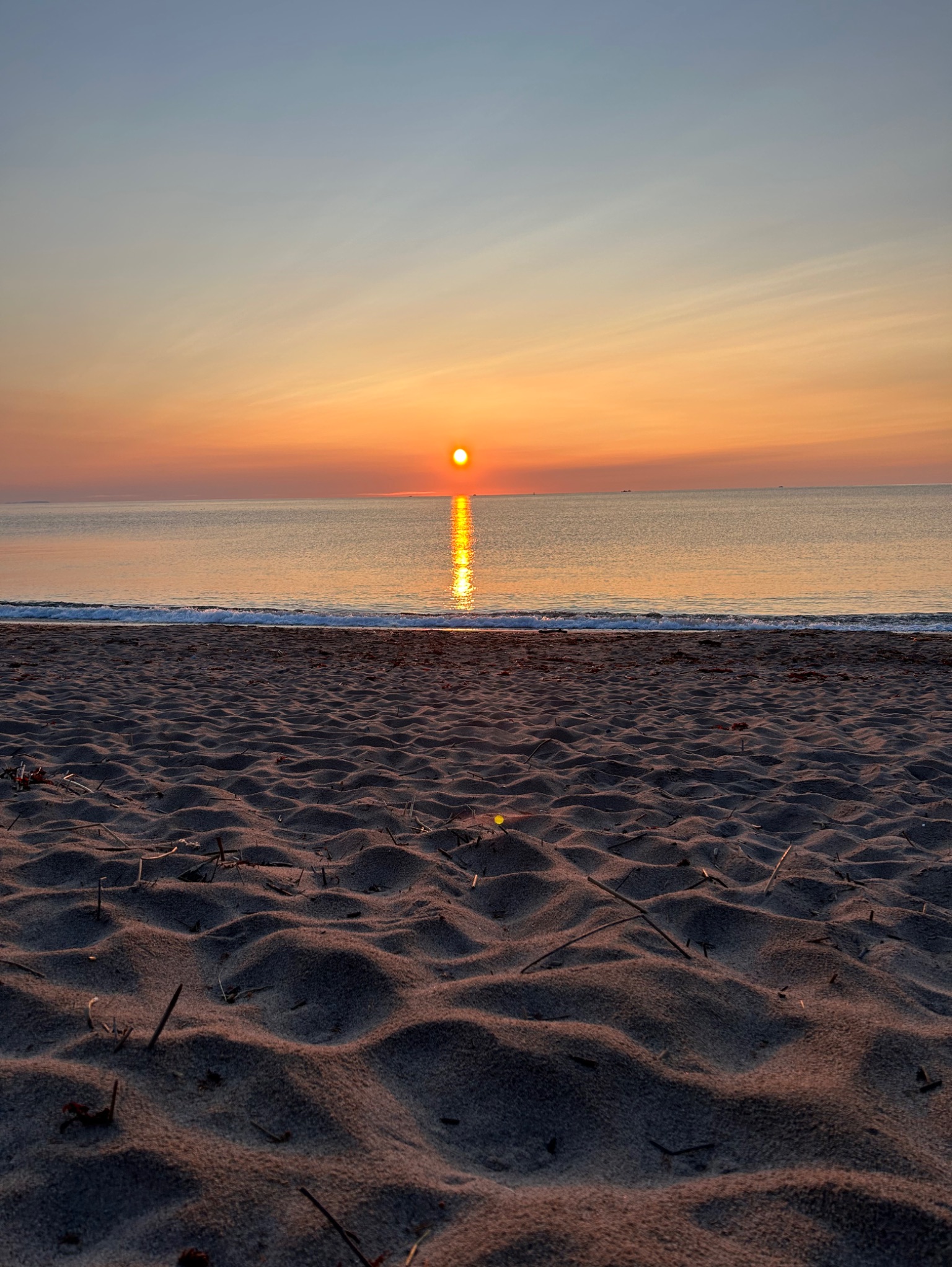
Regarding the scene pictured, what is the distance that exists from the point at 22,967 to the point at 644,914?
7.33ft

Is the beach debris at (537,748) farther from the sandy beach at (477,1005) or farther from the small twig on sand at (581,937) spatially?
the small twig on sand at (581,937)

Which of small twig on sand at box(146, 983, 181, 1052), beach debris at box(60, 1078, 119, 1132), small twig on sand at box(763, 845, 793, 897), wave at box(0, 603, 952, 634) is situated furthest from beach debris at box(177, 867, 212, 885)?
wave at box(0, 603, 952, 634)

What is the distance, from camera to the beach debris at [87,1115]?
1816mm

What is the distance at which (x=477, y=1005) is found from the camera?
7.88 feet

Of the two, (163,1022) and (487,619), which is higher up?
(487,619)

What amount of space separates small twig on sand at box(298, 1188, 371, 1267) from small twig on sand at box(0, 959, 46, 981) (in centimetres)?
135

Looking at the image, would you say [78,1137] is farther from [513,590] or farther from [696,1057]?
[513,590]

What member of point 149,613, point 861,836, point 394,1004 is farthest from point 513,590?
point 394,1004

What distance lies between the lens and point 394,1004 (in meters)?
2.42

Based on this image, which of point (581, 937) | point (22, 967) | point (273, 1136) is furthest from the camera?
point (581, 937)

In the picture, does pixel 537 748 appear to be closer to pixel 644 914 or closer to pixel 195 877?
pixel 644 914

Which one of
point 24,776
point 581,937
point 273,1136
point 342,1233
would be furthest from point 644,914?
point 24,776

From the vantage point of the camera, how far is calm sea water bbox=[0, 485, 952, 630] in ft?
64.3

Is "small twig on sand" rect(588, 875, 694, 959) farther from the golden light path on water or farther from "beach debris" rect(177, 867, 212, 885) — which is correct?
the golden light path on water
